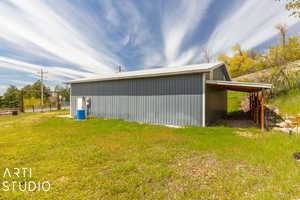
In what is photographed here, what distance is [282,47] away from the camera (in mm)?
14234

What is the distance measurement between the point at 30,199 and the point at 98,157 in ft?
4.89

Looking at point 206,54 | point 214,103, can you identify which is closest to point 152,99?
point 214,103

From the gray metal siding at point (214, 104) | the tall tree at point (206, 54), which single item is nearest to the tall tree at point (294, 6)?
the gray metal siding at point (214, 104)

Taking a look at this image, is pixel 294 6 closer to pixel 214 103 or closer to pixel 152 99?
pixel 214 103

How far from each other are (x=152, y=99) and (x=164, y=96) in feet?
2.43

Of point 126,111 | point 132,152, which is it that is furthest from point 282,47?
point 132,152

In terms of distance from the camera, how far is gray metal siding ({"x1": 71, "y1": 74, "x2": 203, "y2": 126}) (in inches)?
255

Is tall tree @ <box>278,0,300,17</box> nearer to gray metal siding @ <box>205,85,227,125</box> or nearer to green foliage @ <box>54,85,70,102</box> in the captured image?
gray metal siding @ <box>205,85,227,125</box>

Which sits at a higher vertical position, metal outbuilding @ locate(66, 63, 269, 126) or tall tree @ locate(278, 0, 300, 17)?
tall tree @ locate(278, 0, 300, 17)

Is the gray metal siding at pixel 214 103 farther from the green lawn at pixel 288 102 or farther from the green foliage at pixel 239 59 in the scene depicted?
the green foliage at pixel 239 59

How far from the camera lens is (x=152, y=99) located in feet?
24.4

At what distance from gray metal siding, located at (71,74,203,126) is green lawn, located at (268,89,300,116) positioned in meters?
5.57

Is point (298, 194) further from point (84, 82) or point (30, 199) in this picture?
point (84, 82)

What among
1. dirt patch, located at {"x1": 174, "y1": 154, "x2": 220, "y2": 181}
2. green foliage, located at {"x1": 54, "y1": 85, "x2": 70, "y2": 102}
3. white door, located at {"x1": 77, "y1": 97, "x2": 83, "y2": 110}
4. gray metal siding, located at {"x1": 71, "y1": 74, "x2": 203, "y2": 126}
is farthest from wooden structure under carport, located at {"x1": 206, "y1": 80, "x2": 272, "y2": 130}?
green foliage, located at {"x1": 54, "y1": 85, "x2": 70, "y2": 102}
